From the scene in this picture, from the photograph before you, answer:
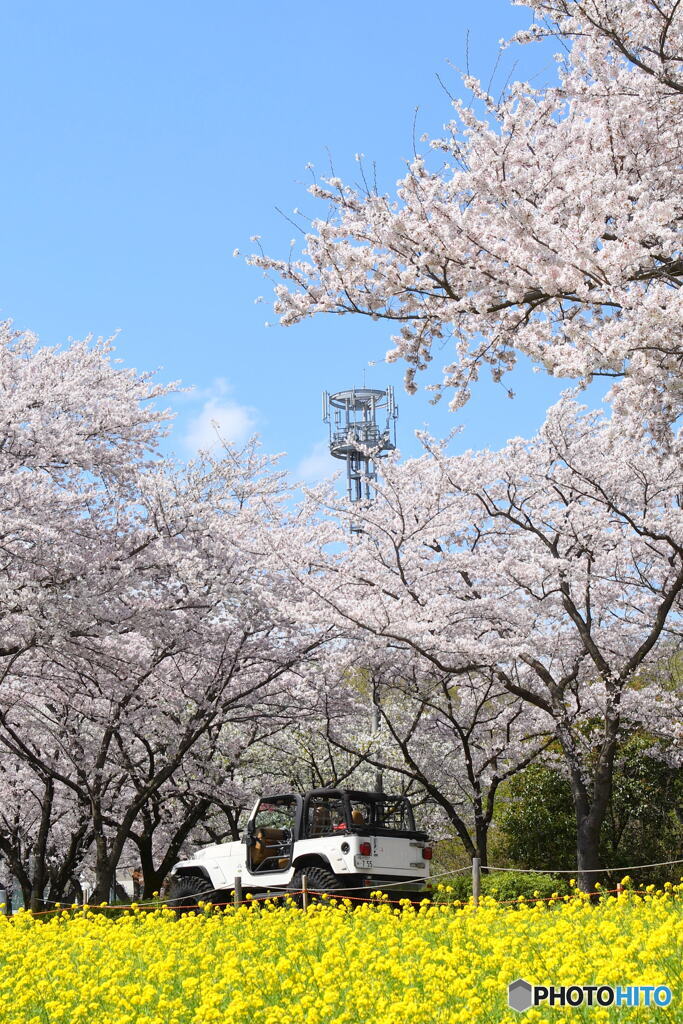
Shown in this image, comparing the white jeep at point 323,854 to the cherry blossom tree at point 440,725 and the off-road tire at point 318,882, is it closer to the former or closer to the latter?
the off-road tire at point 318,882

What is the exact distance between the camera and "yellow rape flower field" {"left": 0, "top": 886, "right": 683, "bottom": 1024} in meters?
4.88

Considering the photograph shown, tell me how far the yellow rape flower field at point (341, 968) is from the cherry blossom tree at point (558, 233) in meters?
3.78

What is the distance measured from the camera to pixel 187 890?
47.0 ft

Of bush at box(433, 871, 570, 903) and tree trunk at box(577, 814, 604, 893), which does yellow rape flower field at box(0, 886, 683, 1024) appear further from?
tree trunk at box(577, 814, 604, 893)

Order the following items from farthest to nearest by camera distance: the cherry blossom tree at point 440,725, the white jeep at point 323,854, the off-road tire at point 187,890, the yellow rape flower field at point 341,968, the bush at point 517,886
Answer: the cherry blossom tree at point 440,725 → the off-road tire at point 187,890 → the bush at point 517,886 → the white jeep at point 323,854 → the yellow rape flower field at point 341,968

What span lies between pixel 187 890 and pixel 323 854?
9.75ft

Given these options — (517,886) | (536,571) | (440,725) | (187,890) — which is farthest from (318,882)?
(440,725)

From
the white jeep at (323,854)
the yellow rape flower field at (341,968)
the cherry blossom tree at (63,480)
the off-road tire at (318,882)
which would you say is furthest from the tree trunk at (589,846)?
the cherry blossom tree at (63,480)

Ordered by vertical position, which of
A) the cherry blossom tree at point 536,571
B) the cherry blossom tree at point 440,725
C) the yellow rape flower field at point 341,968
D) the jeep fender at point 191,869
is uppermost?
the cherry blossom tree at point 536,571

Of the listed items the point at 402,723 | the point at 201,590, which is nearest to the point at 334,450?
the point at 402,723

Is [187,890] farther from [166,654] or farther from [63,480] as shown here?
[63,480]

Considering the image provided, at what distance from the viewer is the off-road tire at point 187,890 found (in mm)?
14086

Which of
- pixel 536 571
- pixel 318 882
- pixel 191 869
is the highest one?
pixel 536 571

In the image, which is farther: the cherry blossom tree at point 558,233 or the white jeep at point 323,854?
the white jeep at point 323,854
